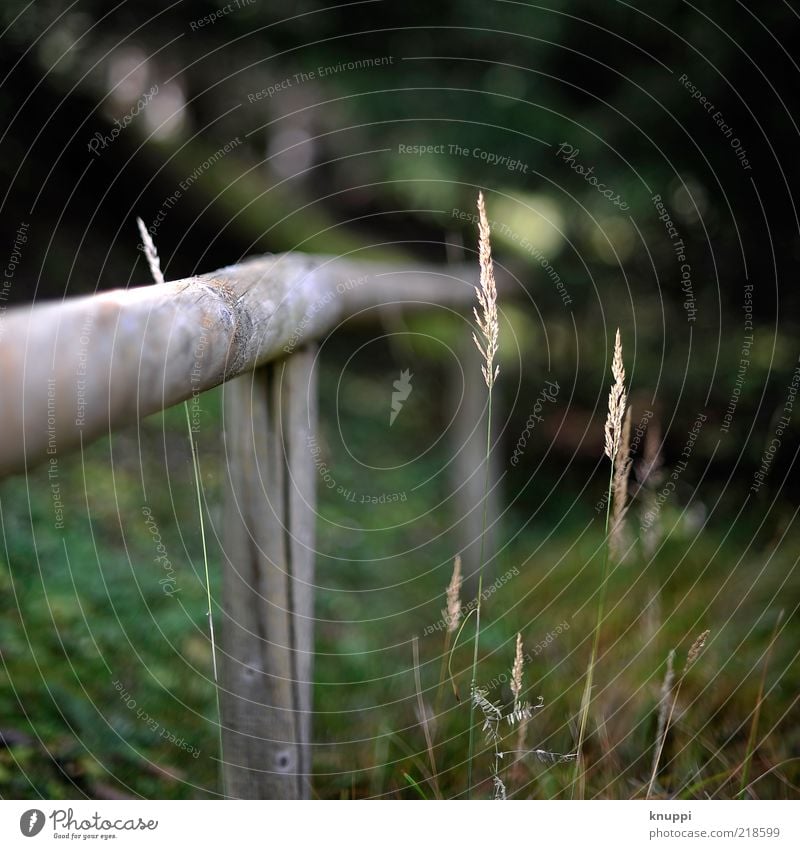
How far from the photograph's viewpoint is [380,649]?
9.13 ft

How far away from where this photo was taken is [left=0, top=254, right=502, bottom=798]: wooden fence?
2.72 ft

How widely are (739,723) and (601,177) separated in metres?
2.70

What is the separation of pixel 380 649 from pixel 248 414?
155 cm

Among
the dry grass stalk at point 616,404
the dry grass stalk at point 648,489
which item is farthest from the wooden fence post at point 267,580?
the dry grass stalk at point 648,489

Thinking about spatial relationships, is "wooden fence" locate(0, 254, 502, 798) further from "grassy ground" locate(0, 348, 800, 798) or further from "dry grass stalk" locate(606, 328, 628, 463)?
"dry grass stalk" locate(606, 328, 628, 463)

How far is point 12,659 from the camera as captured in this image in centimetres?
203

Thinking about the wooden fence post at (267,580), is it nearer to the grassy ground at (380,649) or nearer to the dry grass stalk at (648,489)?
the grassy ground at (380,649)

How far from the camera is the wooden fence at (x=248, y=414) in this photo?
2.72 feet

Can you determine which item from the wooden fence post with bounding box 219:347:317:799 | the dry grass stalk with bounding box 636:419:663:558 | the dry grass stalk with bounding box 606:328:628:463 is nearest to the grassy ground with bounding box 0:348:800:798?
the dry grass stalk with bounding box 636:419:663:558

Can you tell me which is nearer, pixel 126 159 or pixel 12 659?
pixel 12 659

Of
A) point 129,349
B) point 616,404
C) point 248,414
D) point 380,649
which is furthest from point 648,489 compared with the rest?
point 129,349
